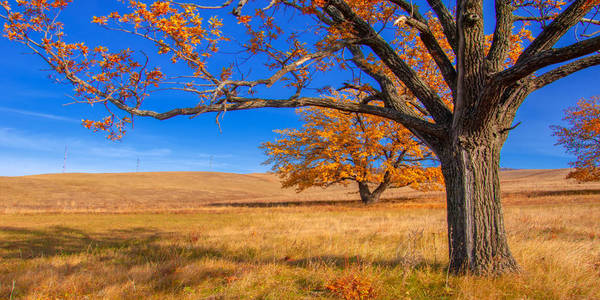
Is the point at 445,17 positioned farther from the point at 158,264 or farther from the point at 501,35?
the point at 158,264

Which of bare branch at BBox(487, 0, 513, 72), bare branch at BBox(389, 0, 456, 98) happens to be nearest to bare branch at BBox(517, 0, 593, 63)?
bare branch at BBox(487, 0, 513, 72)

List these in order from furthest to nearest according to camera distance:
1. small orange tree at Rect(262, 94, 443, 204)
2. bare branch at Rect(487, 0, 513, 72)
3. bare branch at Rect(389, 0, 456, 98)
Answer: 1. small orange tree at Rect(262, 94, 443, 204)
2. bare branch at Rect(389, 0, 456, 98)
3. bare branch at Rect(487, 0, 513, 72)

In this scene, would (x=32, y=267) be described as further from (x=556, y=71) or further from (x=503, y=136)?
(x=556, y=71)

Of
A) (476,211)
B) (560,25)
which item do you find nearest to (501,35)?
(560,25)

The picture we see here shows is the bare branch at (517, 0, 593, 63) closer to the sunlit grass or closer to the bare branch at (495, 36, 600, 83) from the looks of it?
the bare branch at (495, 36, 600, 83)

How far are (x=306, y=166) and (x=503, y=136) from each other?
18.6 m

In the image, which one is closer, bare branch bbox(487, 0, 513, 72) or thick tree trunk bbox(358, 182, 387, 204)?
bare branch bbox(487, 0, 513, 72)

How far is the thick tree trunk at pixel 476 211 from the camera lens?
5086 millimetres

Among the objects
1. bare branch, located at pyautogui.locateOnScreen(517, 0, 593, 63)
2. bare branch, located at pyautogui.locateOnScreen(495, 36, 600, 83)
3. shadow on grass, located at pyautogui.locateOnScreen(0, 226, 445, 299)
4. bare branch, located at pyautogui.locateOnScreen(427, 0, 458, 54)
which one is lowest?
shadow on grass, located at pyautogui.locateOnScreen(0, 226, 445, 299)

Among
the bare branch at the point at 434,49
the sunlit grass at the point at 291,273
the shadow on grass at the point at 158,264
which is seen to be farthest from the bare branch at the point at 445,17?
the shadow on grass at the point at 158,264

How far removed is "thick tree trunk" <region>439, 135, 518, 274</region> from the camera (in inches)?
200

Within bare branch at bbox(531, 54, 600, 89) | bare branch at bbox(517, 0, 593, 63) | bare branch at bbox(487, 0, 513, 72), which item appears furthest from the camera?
bare branch at bbox(487, 0, 513, 72)

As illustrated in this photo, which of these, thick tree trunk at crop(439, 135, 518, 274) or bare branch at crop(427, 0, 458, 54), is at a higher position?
bare branch at crop(427, 0, 458, 54)

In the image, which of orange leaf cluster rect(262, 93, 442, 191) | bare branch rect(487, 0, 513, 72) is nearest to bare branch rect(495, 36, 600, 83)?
bare branch rect(487, 0, 513, 72)
